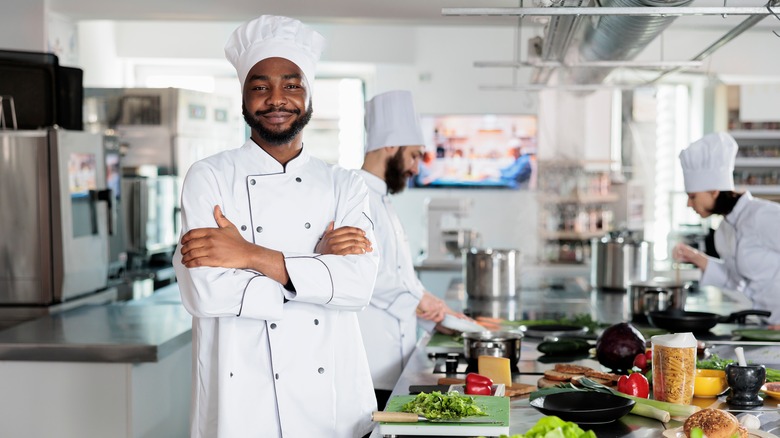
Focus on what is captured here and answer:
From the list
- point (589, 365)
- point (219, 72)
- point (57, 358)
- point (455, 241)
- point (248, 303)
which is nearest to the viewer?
point (248, 303)

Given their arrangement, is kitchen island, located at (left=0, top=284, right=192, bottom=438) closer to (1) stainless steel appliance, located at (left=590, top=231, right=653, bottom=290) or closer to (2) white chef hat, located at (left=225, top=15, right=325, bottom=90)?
(2) white chef hat, located at (left=225, top=15, right=325, bottom=90)

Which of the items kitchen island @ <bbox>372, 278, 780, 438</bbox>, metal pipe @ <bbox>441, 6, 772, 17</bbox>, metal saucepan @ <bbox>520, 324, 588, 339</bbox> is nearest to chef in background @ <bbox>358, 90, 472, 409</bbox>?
kitchen island @ <bbox>372, 278, 780, 438</bbox>

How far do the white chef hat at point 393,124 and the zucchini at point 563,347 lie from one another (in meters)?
1.01

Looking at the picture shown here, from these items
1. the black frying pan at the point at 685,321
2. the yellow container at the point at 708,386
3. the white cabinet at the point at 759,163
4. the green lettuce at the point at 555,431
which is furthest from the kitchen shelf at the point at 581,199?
the green lettuce at the point at 555,431

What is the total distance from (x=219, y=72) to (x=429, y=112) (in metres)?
2.30

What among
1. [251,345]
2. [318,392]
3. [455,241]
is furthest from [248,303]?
[455,241]

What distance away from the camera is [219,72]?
979 centimetres

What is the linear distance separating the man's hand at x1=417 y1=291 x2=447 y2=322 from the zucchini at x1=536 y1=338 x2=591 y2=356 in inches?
17.9

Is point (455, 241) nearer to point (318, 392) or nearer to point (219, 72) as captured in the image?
point (219, 72)

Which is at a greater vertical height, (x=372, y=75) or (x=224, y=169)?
(x=372, y=75)

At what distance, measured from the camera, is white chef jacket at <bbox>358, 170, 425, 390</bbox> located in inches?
128

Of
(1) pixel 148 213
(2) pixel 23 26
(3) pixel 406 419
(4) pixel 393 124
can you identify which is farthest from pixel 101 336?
(1) pixel 148 213

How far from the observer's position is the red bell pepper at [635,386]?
2.24m

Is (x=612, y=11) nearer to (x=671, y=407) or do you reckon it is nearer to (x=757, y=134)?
(x=671, y=407)
